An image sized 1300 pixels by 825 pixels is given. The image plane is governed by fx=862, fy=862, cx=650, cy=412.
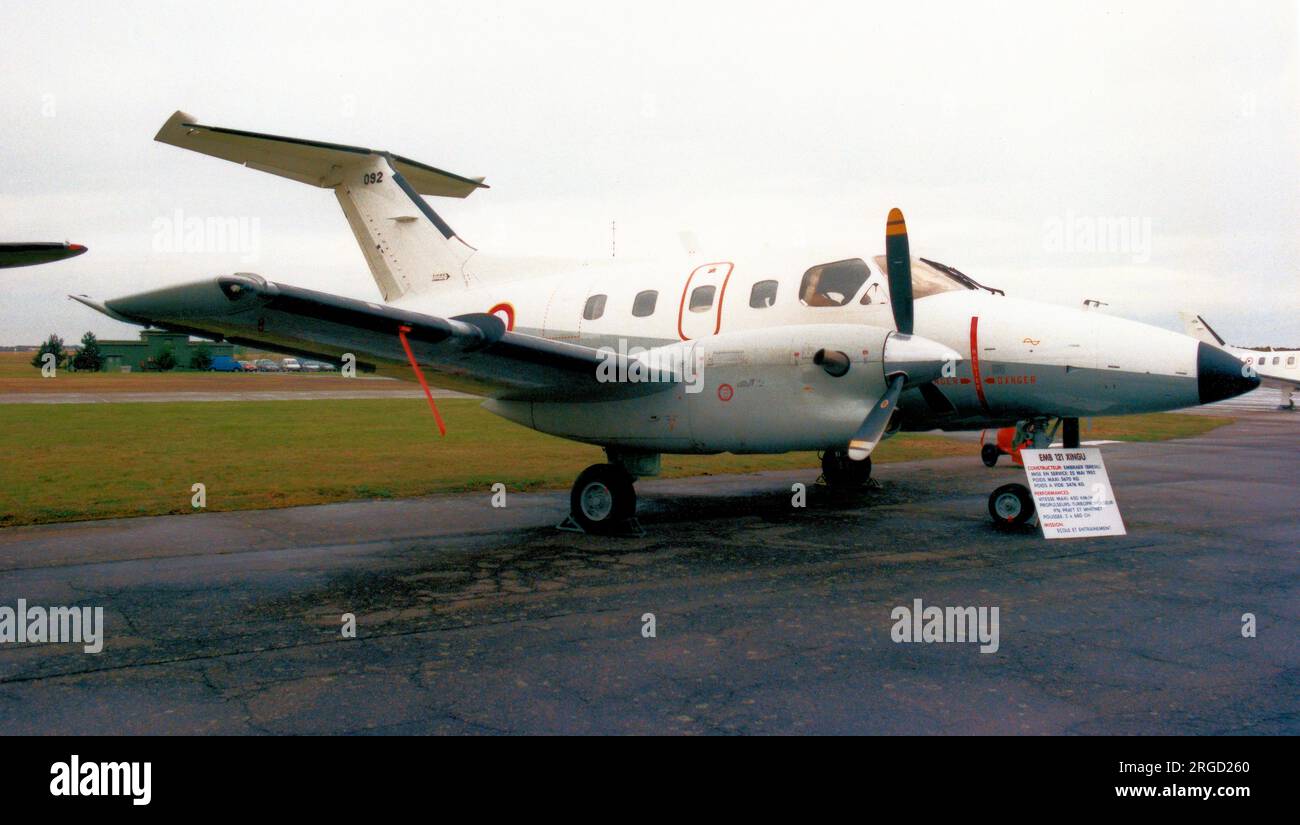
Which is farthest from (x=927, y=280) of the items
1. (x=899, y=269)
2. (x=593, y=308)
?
(x=593, y=308)

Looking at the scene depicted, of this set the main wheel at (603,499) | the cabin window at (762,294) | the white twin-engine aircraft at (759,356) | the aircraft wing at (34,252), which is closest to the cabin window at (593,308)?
the white twin-engine aircraft at (759,356)

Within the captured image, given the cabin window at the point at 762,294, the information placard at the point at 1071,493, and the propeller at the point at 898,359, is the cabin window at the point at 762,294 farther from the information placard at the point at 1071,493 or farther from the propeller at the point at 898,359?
the information placard at the point at 1071,493

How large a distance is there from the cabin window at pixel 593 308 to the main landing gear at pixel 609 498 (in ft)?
6.19

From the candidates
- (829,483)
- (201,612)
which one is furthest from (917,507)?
(201,612)

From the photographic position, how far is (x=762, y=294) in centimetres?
Answer: 974

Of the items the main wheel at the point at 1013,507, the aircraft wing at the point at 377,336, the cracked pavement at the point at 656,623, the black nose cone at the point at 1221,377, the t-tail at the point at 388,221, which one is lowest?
the cracked pavement at the point at 656,623

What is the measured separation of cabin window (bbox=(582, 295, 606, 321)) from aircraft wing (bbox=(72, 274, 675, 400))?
1536 mm

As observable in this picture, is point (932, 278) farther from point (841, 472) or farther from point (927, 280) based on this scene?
point (841, 472)

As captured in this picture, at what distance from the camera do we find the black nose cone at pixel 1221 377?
8.70 meters

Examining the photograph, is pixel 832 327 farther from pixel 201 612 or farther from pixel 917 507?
pixel 201 612

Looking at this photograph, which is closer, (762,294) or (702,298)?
(762,294)

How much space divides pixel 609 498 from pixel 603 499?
0.29ft

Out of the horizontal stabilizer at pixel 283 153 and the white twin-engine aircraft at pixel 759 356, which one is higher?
the horizontal stabilizer at pixel 283 153
